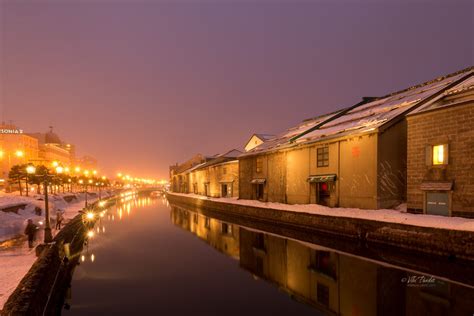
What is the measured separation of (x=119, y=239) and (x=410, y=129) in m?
22.4

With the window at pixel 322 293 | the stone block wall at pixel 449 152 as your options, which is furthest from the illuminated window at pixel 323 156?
the window at pixel 322 293

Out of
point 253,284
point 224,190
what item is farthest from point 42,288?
point 224,190

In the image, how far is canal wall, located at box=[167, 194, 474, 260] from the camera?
530 inches

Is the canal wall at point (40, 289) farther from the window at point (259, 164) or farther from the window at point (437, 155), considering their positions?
the window at point (259, 164)

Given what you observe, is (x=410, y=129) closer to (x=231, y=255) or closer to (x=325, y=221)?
(x=325, y=221)

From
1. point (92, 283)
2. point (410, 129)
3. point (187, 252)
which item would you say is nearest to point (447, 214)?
point (410, 129)

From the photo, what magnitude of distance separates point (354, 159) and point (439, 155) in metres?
6.12

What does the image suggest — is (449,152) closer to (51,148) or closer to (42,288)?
(42,288)

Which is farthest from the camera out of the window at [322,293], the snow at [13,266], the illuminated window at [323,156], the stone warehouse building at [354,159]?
the illuminated window at [323,156]

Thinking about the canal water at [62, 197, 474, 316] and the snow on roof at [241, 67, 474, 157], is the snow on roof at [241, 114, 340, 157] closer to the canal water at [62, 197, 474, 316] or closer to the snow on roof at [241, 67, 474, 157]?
the snow on roof at [241, 67, 474, 157]

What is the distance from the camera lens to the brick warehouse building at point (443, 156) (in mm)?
16422

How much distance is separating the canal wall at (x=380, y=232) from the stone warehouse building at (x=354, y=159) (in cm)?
340

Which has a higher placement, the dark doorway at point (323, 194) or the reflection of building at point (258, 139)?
the reflection of building at point (258, 139)

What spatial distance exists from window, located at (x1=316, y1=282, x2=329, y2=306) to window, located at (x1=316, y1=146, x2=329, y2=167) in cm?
1575
